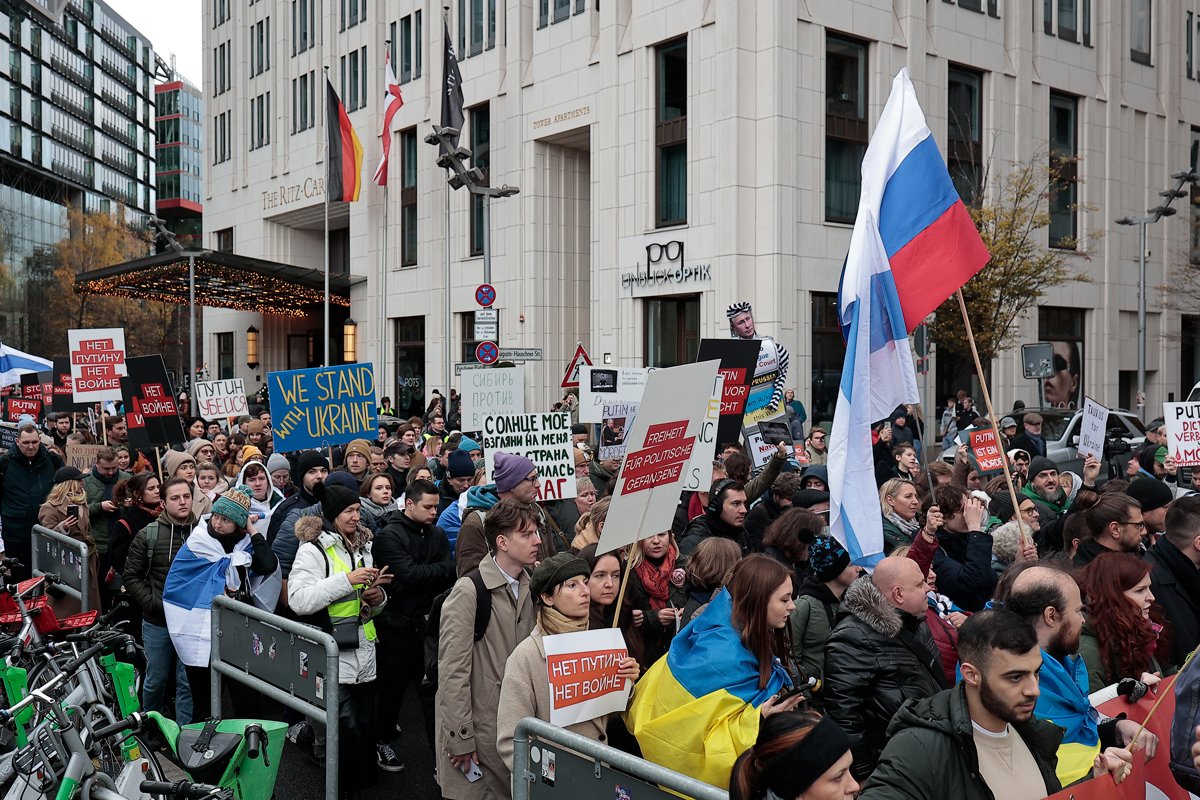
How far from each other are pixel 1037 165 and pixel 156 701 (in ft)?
93.6

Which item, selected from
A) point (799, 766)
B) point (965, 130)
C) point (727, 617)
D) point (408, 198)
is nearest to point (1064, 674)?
point (727, 617)

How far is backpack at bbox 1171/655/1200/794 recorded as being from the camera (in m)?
3.50

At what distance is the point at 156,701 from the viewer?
757cm

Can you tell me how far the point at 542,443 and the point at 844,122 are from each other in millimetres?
20065

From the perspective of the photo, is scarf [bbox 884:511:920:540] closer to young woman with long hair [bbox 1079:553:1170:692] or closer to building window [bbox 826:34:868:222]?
young woman with long hair [bbox 1079:553:1170:692]

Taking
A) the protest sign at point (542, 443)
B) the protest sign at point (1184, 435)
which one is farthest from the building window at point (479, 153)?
the protest sign at point (542, 443)

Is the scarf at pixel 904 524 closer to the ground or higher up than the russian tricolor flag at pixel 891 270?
closer to the ground

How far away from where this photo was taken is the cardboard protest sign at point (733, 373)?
10430 mm

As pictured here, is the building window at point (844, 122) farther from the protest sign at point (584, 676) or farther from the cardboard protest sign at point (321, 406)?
the protest sign at point (584, 676)

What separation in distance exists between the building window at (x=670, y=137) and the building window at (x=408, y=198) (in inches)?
502

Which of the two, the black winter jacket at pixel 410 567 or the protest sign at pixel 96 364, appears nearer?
the black winter jacket at pixel 410 567

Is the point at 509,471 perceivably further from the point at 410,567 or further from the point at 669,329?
the point at 669,329

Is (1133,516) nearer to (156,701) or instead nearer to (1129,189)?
(156,701)

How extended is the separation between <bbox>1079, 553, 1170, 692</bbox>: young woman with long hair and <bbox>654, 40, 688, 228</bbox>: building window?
74.5 feet
